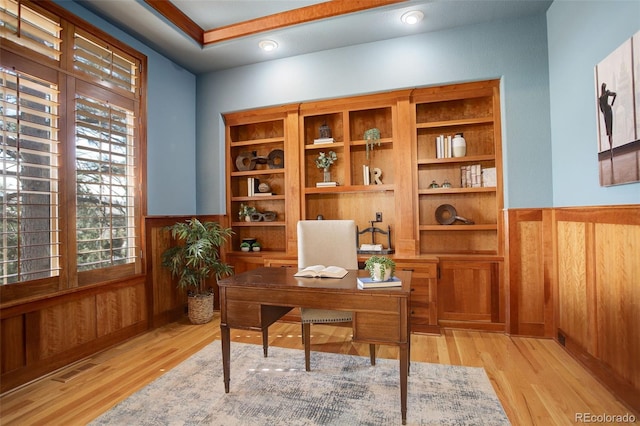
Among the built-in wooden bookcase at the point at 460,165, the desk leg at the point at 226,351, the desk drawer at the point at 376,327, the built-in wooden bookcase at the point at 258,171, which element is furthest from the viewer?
the built-in wooden bookcase at the point at 258,171

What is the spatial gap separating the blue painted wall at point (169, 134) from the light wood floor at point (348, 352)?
4.56 ft

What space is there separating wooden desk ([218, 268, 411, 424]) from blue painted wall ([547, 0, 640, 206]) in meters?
1.48

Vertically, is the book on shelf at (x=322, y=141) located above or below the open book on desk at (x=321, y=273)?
above

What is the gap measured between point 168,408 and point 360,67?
3310 mm

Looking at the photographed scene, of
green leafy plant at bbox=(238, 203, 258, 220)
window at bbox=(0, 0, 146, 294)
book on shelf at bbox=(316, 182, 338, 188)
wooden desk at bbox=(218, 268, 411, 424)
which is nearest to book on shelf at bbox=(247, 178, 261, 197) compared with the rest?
green leafy plant at bbox=(238, 203, 258, 220)

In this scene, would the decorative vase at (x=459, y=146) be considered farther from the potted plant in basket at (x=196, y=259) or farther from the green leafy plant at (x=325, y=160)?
the potted plant in basket at (x=196, y=259)

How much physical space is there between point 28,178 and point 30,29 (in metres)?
1.06

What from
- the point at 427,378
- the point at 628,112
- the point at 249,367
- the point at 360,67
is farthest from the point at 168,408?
the point at 360,67

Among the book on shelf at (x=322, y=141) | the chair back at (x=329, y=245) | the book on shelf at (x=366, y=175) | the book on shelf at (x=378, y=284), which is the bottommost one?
the book on shelf at (x=378, y=284)

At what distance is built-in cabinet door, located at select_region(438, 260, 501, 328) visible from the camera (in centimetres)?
298

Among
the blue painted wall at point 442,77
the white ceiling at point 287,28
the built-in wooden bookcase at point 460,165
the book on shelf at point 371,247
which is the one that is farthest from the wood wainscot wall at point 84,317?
the built-in wooden bookcase at point 460,165

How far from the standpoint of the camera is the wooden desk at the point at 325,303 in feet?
5.43

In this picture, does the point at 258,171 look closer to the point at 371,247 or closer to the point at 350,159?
the point at 350,159

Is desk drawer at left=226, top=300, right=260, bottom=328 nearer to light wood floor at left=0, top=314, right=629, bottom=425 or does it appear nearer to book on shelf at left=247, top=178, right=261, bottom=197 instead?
light wood floor at left=0, top=314, right=629, bottom=425
